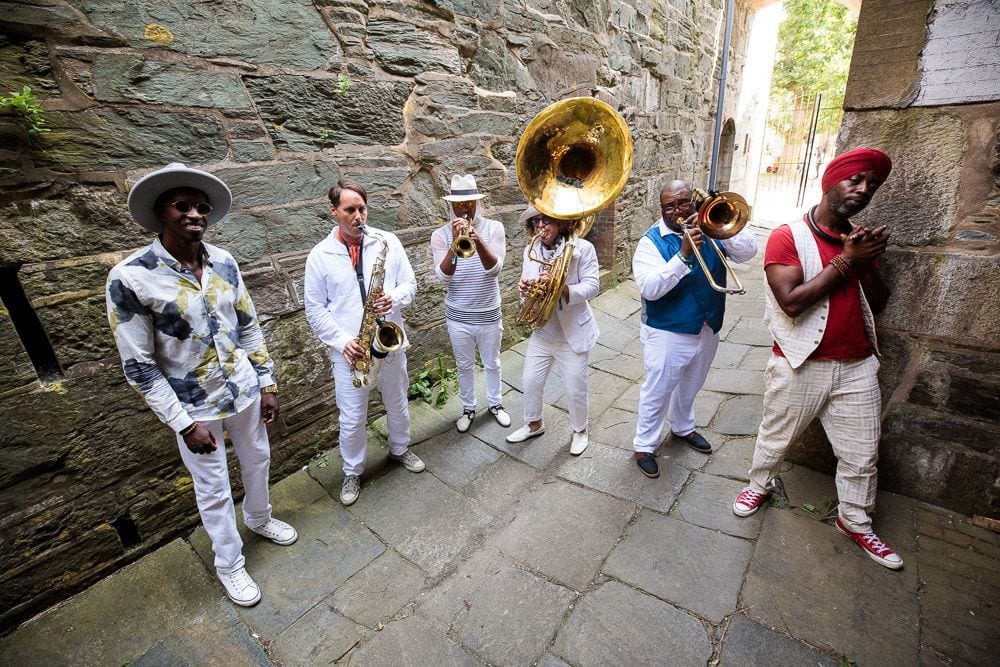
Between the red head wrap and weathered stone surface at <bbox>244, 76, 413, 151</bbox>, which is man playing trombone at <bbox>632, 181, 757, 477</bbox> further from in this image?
weathered stone surface at <bbox>244, 76, 413, 151</bbox>

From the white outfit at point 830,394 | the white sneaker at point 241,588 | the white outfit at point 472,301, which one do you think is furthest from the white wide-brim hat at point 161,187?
the white outfit at point 830,394

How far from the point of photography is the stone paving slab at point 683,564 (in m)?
2.43

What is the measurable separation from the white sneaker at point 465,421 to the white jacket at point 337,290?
1248mm

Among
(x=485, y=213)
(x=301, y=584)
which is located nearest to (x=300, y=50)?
(x=485, y=213)

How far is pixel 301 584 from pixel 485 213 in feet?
11.9

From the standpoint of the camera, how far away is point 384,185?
380cm

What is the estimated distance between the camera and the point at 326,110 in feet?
10.9

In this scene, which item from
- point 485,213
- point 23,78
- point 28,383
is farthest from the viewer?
point 485,213

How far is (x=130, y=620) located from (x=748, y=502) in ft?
11.7

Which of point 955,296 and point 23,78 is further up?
point 23,78

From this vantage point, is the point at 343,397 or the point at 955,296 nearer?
the point at 955,296

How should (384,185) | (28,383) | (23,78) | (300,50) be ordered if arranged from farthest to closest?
(384,185) → (300,50) → (28,383) → (23,78)

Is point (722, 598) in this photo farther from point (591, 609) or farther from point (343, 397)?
point (343, 397)

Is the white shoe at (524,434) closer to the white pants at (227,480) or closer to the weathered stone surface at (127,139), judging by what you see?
the white pants at (227,480)
